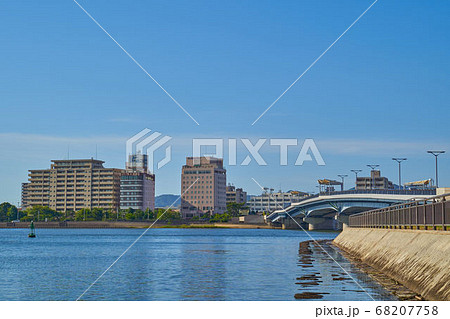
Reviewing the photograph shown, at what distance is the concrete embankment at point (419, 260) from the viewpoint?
22844 millimetres

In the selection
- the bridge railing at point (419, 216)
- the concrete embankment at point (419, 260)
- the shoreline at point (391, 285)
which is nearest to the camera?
the concrete embankment at point (419, 260)

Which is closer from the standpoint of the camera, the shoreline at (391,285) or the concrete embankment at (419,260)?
the concrete embankment at (419,260)

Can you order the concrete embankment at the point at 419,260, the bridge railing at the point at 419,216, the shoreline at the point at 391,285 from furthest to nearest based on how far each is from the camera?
the bridge railing at the point at 419,216, the shoreline at the point at 391,285, the concrete embankment at the point at 419,260

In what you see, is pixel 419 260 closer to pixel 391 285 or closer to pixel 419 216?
pixel 391 285

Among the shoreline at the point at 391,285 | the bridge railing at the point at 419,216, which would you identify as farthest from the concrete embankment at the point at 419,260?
the bridge railing at the point at 419,216

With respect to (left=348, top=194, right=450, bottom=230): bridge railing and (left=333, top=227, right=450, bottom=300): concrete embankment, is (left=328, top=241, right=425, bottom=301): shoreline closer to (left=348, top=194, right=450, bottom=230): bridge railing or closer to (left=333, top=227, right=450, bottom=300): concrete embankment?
(left=333, top=227, right=450, bottom=300): concrete embankment

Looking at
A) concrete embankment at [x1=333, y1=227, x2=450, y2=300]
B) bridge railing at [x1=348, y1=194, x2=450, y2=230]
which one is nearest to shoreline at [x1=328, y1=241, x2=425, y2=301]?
concrete embankment at [x1=333, y1=227, x2=450, y2=300]

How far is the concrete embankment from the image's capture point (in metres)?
22.8

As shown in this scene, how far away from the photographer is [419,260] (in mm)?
27750

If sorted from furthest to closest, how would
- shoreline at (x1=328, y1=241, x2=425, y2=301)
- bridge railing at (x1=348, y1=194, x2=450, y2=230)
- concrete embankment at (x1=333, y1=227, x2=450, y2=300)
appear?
bridge railing at (x1=348, y1=194, x2=450, y2=230), shoreline at (x1=328, y1=241, x2=425, y2=301), concrete embankment at (x1=333, y1=227, x2=450, y2=300)

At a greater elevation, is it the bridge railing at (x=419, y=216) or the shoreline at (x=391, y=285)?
the bridge railing at (x=419, y=216)

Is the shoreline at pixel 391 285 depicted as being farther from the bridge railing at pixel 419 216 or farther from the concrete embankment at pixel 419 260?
the bridge railing at pixel 419 216
